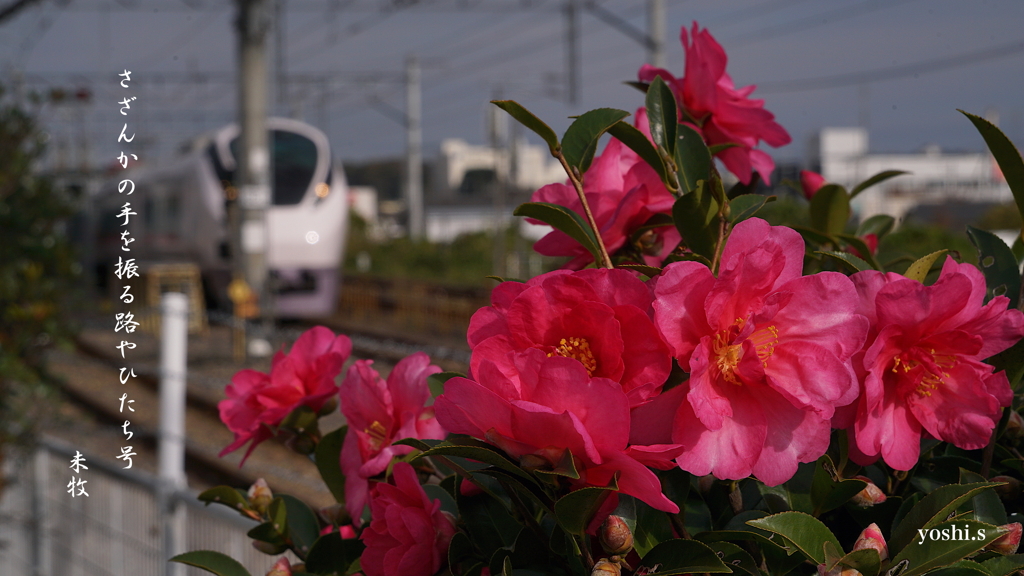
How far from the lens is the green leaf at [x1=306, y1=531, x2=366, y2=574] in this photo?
880mm

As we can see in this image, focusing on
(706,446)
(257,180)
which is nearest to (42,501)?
(706,446)

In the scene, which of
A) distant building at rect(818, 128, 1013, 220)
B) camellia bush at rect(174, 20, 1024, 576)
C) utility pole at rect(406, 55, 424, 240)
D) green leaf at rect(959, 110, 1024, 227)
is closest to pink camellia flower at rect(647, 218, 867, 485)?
camellia bush at rect(174, 20, 1024, 576)

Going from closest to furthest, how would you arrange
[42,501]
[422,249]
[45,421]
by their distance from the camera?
1. [42,501]
2. [45,421]
3. [422,249]

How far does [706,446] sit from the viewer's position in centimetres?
58

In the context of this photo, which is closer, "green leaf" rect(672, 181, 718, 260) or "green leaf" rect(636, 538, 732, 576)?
"green leaf" rect(636, 538, 732, 576)

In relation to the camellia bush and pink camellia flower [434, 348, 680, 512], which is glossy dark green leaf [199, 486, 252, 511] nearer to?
the camellia bush

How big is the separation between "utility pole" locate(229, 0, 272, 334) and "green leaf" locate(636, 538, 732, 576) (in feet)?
30.1

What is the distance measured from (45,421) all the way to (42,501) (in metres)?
0.67

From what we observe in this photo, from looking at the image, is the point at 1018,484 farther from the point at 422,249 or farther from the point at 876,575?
the point at 422,249

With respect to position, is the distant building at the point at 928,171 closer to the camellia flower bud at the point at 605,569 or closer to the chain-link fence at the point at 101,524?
the chain-link fence at the point at 101,524

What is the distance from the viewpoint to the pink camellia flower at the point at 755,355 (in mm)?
580

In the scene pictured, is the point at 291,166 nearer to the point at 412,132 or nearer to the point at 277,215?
the point at 277,215

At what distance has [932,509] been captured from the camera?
64 centimetres

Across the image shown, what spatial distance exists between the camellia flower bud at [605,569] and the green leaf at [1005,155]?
19.9 inches
